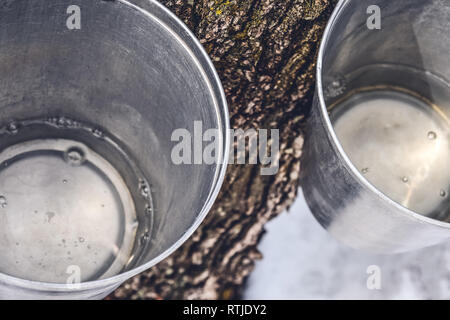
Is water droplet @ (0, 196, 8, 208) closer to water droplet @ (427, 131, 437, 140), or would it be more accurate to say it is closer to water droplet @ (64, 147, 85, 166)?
water droplet @ (64, 147, 85, 166)

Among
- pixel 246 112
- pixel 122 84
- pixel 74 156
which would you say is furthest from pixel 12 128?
pixel 246 112

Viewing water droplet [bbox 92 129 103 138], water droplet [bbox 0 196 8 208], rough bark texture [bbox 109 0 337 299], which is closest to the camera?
rough bark texture [bbox 109 0 337 299]

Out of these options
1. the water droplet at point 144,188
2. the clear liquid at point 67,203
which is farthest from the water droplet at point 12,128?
the water droplet at point 144,188

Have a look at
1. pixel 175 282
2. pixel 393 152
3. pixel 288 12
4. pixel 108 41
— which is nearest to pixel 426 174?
pixel 393 152

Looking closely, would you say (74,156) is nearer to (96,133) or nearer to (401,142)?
(96,133)

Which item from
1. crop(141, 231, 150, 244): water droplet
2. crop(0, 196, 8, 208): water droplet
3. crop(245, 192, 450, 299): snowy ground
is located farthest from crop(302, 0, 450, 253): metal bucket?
crop(0, 196, 8, 208): water droplet

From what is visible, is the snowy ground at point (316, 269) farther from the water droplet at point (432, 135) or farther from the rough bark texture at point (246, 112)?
the water droplet at point (432, 135)
